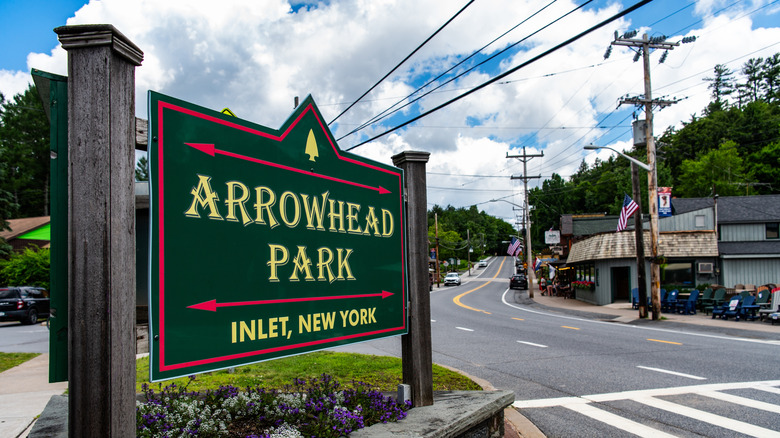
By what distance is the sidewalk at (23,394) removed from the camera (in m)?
5.63

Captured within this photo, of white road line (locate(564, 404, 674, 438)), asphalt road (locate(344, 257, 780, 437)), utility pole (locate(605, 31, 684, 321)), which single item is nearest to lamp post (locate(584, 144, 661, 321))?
utility pole (locate(605, 31, 684, 321))

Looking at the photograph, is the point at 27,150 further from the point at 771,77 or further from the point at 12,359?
the point at 771,77

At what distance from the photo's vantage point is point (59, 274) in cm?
252

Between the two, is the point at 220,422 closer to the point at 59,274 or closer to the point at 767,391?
the point at 59,274

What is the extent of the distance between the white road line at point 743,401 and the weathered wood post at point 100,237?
750 cm

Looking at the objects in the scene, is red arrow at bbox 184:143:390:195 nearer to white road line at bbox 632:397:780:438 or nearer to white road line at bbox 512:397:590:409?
white road line at bbox 512:397:590:409

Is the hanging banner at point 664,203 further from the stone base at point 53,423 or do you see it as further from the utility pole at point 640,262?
the stone base at point 53,423

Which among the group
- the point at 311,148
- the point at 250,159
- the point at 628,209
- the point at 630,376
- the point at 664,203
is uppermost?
the point at 664,203

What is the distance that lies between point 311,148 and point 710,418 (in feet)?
19.3

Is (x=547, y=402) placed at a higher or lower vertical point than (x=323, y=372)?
lower

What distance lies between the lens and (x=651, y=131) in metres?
21.4

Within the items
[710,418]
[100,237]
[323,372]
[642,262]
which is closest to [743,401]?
[710,418]

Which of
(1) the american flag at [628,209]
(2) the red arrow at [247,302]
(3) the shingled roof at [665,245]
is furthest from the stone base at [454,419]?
(3) the shingled roof at [665,245]

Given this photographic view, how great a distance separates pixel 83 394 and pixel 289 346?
1397mm
